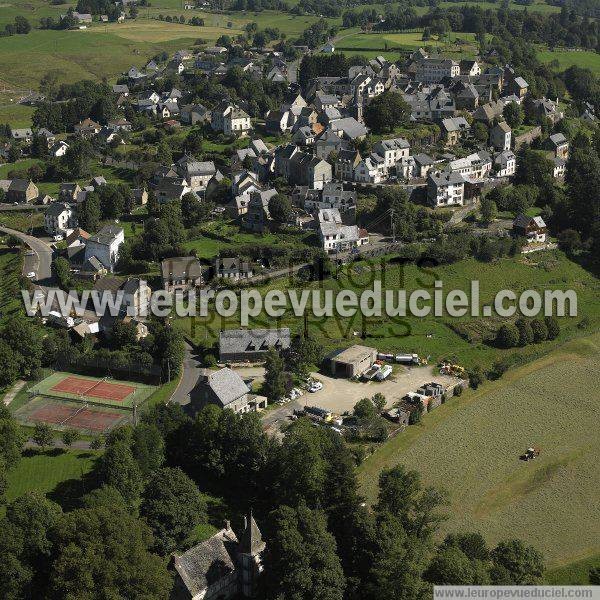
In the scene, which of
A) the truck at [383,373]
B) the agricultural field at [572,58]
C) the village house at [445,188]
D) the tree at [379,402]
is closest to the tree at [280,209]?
the village house at [445,188]

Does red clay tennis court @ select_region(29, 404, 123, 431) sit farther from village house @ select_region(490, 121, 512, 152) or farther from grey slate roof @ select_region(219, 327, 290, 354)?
village house @ select_region(490, 121, 512, 152)

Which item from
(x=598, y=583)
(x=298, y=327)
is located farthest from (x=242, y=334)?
(x=598, y=583)

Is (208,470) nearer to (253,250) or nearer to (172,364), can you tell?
(172,364)

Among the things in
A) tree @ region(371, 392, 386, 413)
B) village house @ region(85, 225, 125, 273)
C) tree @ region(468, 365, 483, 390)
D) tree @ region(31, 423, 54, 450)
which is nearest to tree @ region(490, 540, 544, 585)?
tree @ region(371, 392, 386, 413)

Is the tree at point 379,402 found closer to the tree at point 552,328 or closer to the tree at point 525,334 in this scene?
the tree at point 525,334

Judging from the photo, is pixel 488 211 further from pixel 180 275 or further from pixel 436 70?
pixel 436 70
